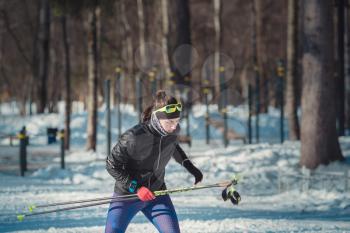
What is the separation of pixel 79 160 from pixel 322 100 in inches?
271

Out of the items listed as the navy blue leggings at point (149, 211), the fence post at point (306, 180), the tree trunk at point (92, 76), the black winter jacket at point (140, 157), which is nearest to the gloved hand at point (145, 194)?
the black winter jacket at point (140, 157)

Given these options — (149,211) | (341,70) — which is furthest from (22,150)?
(341,70)

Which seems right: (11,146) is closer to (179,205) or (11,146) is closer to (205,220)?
(179,205)

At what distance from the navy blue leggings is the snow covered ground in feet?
9.85

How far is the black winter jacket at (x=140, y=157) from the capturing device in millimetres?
5234

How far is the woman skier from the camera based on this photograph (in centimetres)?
523

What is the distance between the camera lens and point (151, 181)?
213 inches

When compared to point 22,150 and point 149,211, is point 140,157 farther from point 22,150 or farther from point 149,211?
point 22,150

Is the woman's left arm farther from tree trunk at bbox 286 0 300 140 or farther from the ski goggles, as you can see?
tree trunk at bbox 286 0 300 140

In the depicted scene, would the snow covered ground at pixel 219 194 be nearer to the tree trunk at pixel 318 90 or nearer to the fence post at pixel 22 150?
the fence post at pixel 22 150

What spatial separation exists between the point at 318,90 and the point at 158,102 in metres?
9.15

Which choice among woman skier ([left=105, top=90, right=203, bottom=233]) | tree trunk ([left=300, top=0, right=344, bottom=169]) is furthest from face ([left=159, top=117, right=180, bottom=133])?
tree trunk ([left=300, top=0, right=344, bottom=169])

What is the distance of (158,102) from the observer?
5348 mm

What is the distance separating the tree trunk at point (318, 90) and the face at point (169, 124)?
907 centimetres
